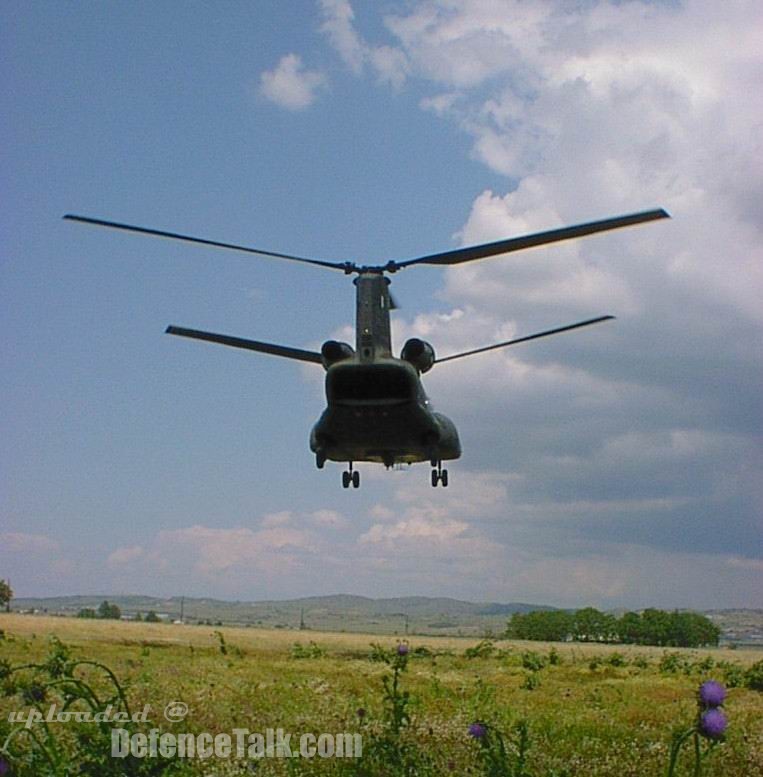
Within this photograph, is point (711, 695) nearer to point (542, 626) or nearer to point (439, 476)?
point (439, 476)

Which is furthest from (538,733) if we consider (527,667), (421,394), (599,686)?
(527,667)

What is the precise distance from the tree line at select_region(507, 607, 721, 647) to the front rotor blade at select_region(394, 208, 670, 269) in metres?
43.8

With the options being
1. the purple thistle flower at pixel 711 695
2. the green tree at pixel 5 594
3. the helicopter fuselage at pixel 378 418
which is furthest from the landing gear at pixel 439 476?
the green tree at pixel 5 594

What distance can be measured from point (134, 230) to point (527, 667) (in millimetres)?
22115

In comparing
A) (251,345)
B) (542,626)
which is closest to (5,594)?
(542,626)

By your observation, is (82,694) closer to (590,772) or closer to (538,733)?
(590,772)

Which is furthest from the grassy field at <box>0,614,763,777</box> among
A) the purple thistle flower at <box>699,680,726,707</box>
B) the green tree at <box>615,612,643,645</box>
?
the green tree at <box>615,612,643,645</box>

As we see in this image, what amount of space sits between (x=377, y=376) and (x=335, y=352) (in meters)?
0.99

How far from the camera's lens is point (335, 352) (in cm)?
1673

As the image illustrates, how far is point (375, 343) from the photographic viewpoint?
16484 millimetres

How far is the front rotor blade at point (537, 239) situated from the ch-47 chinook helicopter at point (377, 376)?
18mm

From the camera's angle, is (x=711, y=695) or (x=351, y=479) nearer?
(x=711, y=695)

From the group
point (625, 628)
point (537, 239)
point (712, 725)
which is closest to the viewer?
point (712, 725)

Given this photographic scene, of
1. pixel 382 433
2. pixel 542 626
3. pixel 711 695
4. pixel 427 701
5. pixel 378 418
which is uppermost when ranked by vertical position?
pixel 378 418
